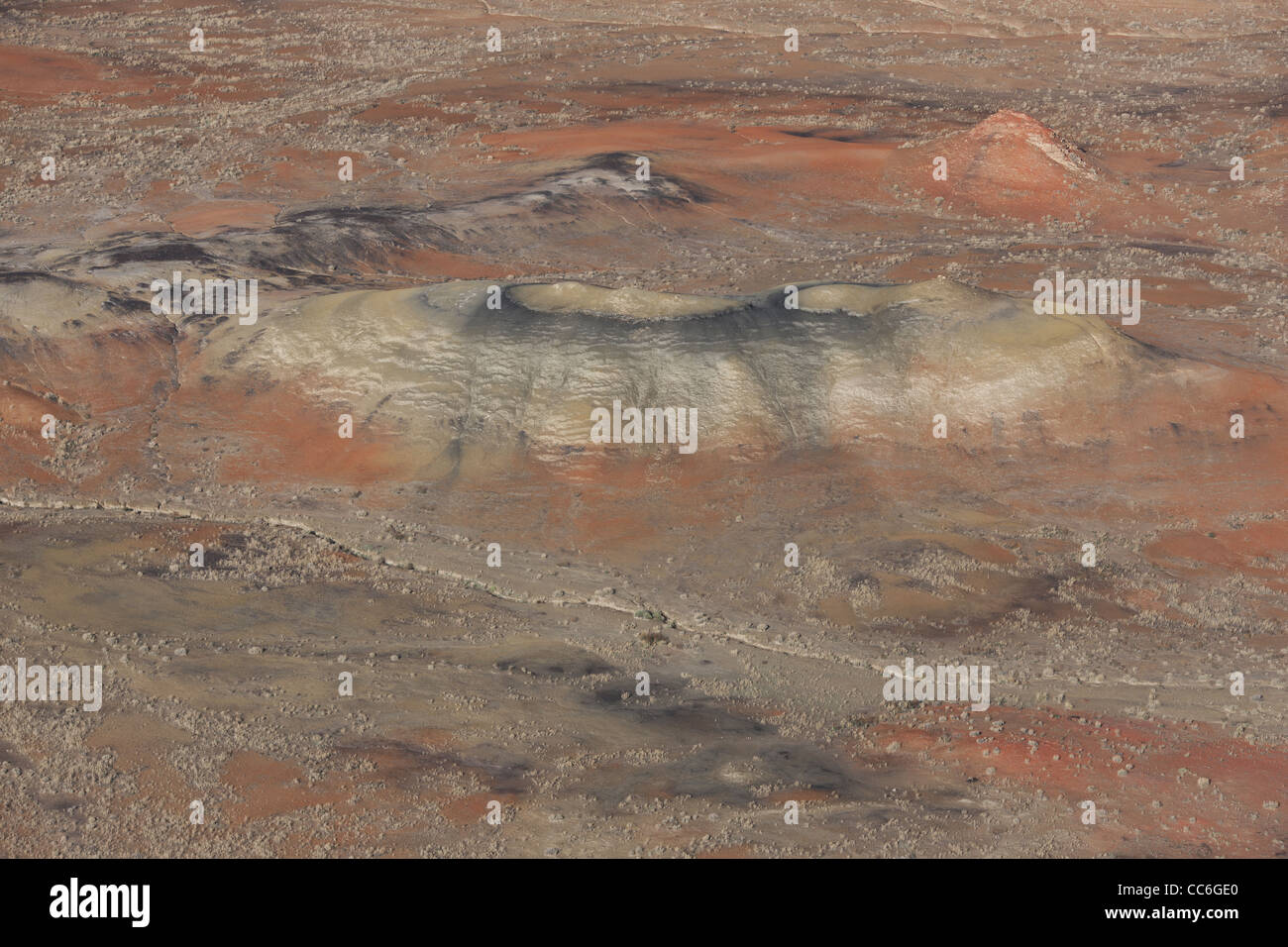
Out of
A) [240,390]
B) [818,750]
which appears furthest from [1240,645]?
[240,390]

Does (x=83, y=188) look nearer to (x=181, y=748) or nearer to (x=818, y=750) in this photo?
(x=181, y=748)

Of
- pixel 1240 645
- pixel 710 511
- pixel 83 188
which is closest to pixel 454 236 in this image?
pixel 83 188

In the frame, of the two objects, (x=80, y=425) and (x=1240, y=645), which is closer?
(x=1240, y=645)

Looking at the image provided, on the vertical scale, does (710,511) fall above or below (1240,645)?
above
